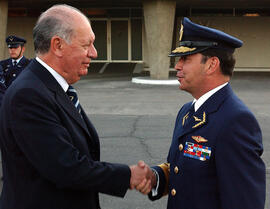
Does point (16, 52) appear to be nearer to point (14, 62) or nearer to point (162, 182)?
point (14, 62)

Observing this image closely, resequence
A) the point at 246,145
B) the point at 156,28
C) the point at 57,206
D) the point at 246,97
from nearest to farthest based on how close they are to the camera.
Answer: the point at 246,145
the point at 57,206
the point at 246,97
the point at 156,28

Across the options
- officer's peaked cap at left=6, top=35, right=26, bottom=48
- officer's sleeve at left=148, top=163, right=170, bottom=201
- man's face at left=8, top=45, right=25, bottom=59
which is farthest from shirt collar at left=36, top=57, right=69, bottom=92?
officer's peaked cap at left=6, top=35, right=26, bottom=48

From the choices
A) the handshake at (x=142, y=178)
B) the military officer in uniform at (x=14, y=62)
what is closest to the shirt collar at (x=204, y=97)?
the handshake at (x=142, y=178)

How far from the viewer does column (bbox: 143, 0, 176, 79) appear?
1695 centimetres

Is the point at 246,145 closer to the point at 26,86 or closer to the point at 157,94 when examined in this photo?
the point at 26,86

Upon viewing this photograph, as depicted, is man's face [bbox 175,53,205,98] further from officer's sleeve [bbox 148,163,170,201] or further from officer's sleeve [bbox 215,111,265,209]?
officer's sleeve [bbox 148,163,170,201]

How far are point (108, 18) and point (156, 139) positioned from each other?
Result: 62.2 ft

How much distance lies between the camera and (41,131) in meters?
1.95

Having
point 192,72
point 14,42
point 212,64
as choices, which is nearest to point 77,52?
point 192,72

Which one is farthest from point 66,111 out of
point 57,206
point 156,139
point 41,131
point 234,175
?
point 156,139

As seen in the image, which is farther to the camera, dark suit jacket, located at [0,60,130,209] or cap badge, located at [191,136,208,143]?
cap badge, located at [191,136,208,143]

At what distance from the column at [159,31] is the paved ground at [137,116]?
1.96m

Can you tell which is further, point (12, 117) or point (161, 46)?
point (161, 46)

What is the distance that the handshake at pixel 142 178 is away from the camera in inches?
90.0
